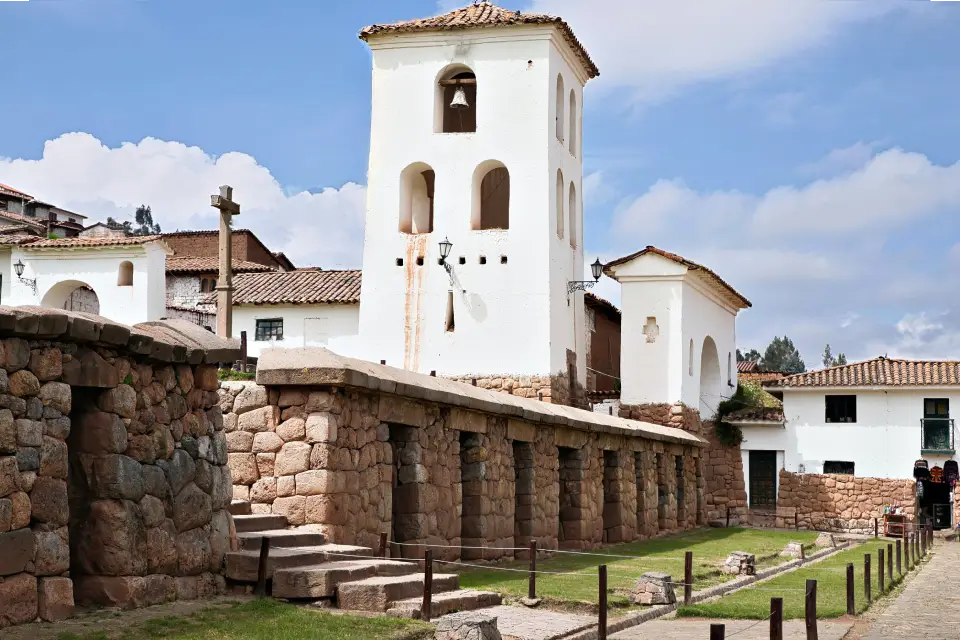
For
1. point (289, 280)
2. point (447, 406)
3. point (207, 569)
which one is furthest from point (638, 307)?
point (207, 569)

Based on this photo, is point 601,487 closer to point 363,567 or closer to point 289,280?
point 363,567

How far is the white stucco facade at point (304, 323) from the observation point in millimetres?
37219

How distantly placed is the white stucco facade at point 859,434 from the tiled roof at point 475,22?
13.4 meters

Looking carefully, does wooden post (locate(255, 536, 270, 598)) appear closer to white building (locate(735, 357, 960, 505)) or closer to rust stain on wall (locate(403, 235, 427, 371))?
rust stain on wall (locate(403, 235, 427, 371))

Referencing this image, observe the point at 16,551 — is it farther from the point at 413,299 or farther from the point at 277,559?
the point at 413,299

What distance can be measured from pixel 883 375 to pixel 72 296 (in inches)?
1019

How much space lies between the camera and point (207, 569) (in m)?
10.5

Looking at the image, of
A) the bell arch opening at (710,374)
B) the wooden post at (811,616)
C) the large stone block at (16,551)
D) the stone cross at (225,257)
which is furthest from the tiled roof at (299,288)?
the large stone block at (16,551)

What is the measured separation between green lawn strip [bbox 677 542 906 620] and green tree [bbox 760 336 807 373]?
3340 inches

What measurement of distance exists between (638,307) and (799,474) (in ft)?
25.6

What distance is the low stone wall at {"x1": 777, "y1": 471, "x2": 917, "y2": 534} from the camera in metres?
37.3

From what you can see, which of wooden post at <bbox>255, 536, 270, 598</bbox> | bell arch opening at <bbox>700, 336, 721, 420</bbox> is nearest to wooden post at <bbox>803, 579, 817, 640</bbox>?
wooden post at <bbox>255, 536, 270, 598</bbox>

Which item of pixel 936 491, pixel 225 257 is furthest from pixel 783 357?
pixel 225 257

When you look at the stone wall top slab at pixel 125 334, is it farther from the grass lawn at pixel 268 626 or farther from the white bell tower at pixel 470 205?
the white bell tower at pixel 470 205
